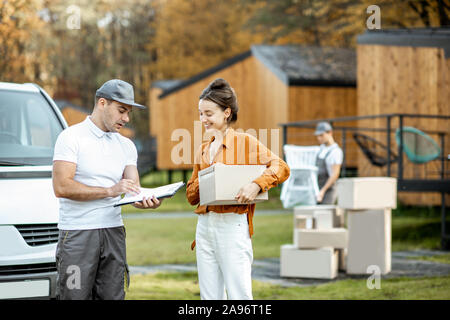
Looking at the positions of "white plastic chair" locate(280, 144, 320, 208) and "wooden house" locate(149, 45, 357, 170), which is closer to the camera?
"white plastic chair" locate(280, 144, 320, 208)

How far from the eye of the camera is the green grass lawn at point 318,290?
7480 millimetres

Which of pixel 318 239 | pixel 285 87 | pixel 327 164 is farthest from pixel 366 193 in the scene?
pixel 285 87

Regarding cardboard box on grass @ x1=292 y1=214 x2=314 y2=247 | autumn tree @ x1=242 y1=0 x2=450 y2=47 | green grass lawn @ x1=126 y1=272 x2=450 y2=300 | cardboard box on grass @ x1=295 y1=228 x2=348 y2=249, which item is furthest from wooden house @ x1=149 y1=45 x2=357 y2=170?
green grass lawn @ x1=126 y1=272 x2=450 y2=300

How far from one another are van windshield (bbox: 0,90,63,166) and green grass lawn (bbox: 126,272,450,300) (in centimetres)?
216

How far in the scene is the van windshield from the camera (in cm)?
614

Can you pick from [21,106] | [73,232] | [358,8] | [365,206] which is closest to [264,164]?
[73,232]

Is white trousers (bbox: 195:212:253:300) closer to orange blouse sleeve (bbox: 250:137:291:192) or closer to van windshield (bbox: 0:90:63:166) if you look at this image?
orange blouse sleeve (bbox: 250:137:291:192)

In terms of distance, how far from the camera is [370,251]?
927 cm

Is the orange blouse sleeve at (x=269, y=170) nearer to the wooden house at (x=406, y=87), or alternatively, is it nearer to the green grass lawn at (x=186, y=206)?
the wooden house at (x=406, y=87)

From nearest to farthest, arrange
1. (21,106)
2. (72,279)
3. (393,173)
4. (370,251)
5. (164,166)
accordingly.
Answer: (72,279), (21,106), (370,251), (393,173), (164,166)

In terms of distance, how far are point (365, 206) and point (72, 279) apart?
6.08m

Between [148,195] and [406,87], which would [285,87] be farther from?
[148,195]

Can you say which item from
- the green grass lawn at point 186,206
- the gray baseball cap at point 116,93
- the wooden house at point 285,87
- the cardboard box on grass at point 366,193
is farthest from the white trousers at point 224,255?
the wooden house at point 285,87

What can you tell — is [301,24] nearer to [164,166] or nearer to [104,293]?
[164,166]
